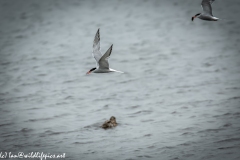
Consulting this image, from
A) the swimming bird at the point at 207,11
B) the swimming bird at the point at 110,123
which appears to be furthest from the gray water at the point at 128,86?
the swimming bird at the point at 207,11

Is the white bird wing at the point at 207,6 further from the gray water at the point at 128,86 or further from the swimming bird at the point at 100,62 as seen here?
the gray water at the point at 128,86

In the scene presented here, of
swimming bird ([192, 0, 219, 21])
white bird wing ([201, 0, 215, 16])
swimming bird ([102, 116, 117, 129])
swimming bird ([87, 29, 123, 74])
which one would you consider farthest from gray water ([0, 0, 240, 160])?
white bird wing ([201, 0, 215, 16])

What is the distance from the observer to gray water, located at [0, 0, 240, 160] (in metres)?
16.5

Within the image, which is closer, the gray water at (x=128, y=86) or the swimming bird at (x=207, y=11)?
the gray water at (x=128, y=86)

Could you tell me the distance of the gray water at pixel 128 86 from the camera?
16.5 meters

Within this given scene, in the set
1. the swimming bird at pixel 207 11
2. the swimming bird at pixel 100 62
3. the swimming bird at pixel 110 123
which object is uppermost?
the swimming bird at pixel 207 11

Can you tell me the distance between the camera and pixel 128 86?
79.0 feet

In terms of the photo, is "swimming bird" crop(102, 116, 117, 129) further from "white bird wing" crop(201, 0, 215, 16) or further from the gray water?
"white bird wing" crop(201, 0, 215, 16)

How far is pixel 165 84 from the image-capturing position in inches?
955

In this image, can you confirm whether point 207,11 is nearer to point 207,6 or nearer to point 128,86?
point 207,6

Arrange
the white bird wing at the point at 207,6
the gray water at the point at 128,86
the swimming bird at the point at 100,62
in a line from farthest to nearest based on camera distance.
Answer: the white bird wing at the point at 207,6 → the gray water at the point at 128,86 → the swimming bird at the point at 100,62

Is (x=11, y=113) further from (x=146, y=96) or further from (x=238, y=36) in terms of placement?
(x=238, y=36)

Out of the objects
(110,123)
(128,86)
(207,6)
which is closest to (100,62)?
(110,123)

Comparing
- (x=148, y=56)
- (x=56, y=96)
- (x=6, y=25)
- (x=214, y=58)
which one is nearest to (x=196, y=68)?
(x=214, y=58)
